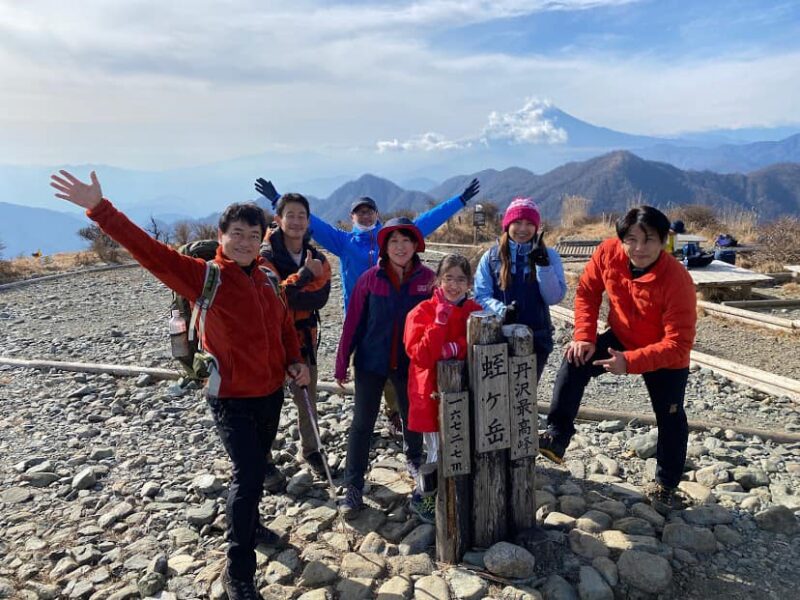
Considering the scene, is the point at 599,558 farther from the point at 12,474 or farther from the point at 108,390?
the point at 108,390

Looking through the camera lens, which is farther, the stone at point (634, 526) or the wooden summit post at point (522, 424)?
the stone at point (634, 526)

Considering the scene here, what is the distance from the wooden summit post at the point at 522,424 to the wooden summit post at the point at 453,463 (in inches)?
10.8

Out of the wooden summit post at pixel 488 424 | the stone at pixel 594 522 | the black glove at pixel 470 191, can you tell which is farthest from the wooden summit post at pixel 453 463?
the black glove at pixel 470 191

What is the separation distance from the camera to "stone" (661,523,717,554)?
135 inches

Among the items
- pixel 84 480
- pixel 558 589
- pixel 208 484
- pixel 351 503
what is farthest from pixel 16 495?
pixel 558 589

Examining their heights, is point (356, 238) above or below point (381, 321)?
above

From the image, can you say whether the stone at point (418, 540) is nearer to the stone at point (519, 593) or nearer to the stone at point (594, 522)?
the stone at point (519, 593)

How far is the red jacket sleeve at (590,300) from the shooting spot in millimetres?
3686

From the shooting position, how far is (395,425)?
16.4 ft

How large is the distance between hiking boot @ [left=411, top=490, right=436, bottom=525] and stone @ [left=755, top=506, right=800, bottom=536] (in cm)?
208

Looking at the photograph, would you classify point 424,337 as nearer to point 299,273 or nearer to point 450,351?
point 450,351

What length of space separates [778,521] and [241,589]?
10.9 feet

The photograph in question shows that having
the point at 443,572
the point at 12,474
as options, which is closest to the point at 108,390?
the point at 12,474

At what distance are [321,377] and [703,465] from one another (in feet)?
14.2
